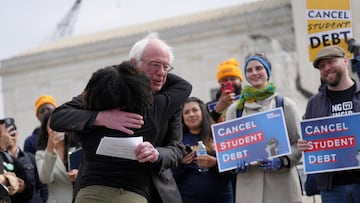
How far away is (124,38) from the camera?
3984 centimetres

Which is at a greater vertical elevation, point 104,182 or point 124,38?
point 124,38

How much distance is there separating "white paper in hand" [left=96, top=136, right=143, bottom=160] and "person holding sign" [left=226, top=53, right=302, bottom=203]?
1.51m

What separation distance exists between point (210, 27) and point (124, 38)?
4755 millimetres

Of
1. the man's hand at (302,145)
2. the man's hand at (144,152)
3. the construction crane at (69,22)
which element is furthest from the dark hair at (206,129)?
the construction crane at (69,22)

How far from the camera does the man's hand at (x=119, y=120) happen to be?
410 cm

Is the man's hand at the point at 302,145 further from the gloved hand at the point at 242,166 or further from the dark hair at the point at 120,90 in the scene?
the dark hair at the point at 120,90

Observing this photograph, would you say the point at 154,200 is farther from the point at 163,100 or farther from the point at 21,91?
the point at 21,91

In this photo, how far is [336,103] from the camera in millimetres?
5387

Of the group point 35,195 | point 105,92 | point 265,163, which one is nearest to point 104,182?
point 105,92

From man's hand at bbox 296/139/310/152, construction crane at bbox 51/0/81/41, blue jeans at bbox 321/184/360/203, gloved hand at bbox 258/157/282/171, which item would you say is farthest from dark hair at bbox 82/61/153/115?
construction crane at bbox 51/0/81/41

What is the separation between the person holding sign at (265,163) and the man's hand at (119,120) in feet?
4.97

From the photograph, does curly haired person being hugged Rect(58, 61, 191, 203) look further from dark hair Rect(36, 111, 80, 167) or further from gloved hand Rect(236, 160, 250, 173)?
dark hair Rect(36, 111, 80, 167)

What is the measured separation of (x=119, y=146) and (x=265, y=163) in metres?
1.58

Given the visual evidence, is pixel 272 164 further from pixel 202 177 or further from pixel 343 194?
pixel 202 177
